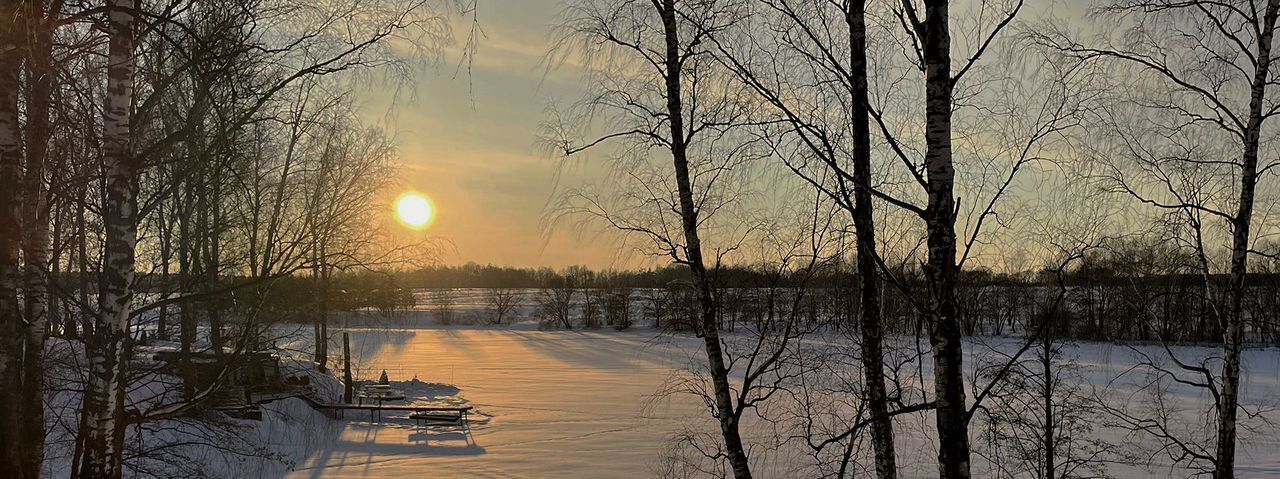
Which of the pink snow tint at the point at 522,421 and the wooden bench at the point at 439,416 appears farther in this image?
the wooden bench at the point at 439,416

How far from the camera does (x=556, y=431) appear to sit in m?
17.5

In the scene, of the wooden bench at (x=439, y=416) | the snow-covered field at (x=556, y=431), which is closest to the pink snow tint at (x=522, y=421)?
the snow-covered field at (x=556, y=431)

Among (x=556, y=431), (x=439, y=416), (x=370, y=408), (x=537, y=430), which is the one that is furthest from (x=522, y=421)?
(x=370, y=408)

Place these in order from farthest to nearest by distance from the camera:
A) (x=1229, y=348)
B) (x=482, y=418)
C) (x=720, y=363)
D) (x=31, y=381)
Answer: (x=482, y=418) → (x=1229, y=348) → (x=720, y=363) → (x=31, y=381)

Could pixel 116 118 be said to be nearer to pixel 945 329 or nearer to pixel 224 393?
pixel 945 329

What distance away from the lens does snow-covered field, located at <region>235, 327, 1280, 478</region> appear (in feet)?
44.2

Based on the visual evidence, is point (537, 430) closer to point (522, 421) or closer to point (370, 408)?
point (522, 421)

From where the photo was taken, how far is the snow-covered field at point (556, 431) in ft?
44.2

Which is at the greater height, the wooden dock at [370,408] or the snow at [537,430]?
the wooden dock at [370,408]

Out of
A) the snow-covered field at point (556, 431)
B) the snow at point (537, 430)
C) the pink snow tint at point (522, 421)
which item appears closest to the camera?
the snow at point (537, 430)

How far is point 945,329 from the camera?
309 cm

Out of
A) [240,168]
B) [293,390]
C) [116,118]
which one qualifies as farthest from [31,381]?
[293,390]

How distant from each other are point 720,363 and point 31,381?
14.4 feet

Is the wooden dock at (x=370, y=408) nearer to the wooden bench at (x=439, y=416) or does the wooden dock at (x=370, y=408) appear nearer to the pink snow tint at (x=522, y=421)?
the wooden bench at (x=439, y=416)
